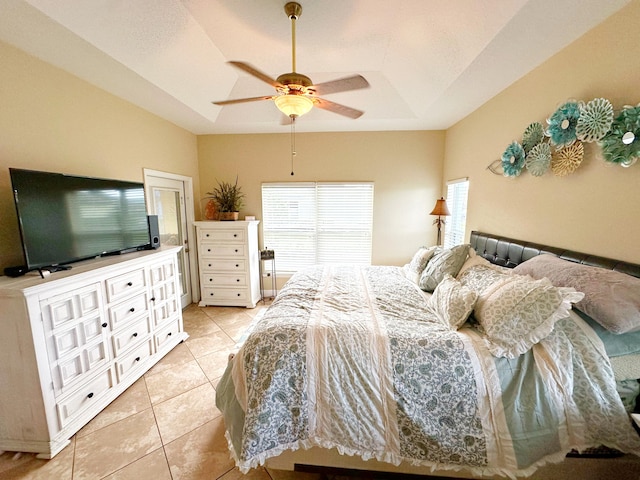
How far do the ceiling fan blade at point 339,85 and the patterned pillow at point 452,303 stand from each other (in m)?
1.50

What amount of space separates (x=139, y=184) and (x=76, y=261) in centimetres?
93

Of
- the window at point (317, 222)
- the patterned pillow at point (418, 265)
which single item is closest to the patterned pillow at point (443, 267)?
the patterned pillow at point (418, 265)

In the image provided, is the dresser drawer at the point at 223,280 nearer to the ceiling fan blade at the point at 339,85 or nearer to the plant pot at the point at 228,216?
the plant pot at the point at 228,216

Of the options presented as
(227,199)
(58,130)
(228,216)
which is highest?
(58,130)

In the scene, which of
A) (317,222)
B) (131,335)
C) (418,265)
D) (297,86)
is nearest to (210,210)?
(317,222)

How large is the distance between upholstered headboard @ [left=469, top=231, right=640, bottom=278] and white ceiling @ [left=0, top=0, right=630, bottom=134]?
139cm

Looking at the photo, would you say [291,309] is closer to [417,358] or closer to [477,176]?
[417,358]

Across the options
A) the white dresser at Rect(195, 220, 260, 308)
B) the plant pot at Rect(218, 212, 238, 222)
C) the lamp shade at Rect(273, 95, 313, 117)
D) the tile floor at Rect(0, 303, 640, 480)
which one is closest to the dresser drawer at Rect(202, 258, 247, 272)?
the white dresser at Rect(195, 220, 260, 308)

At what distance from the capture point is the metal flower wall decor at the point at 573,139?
128 cm

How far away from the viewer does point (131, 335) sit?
2.14 meters

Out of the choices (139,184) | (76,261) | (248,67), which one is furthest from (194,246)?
(248,67)

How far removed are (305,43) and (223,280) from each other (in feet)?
10.2

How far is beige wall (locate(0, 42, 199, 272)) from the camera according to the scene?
5.57 feet

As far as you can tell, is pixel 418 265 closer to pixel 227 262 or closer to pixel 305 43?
pixel 305 43
